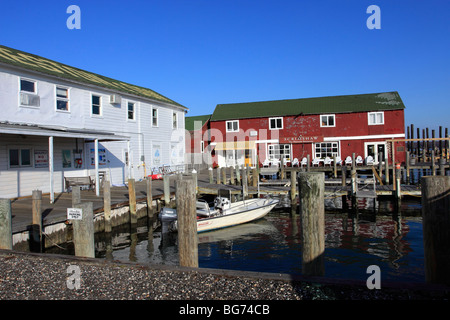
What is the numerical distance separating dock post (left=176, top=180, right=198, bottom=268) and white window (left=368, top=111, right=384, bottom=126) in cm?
3258

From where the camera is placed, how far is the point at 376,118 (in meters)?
34.4

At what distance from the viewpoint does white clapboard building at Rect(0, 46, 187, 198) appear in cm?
1554

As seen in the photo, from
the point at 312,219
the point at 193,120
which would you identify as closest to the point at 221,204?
the point at 312,219

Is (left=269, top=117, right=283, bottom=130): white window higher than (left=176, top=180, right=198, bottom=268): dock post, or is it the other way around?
(left=269, top=117, right=283, bottom=130): white window

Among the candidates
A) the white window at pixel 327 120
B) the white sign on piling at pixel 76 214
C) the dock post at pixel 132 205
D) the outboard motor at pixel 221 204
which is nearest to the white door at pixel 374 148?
the white window at pixel 327 120

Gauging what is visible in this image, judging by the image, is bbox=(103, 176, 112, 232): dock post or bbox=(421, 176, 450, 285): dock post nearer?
bbox=(421, 176, 450, 285): dock post

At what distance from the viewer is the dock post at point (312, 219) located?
16.8 ft

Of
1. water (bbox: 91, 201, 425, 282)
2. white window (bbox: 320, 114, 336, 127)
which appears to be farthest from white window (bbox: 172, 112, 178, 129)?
white window (bbox: 320, 114, 336, 127)

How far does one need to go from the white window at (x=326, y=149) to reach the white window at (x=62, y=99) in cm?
2558

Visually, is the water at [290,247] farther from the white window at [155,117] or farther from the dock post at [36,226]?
the white window at [155,117]

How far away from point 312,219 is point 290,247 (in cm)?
731

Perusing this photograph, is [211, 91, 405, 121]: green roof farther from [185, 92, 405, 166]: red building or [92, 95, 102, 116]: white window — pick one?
[92, 95, 102, 116]: white window

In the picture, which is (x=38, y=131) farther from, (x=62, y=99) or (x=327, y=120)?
(x=327, y=120)

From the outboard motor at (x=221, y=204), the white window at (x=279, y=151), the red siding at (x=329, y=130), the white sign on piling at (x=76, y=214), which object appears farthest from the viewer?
the white window at (x=279, y=151)
